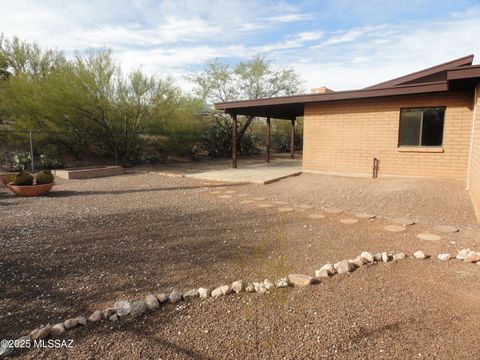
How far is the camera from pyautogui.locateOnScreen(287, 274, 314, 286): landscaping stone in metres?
2.83

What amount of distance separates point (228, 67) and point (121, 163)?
35.1ft

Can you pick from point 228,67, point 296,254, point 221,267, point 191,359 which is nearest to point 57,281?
point 221,267

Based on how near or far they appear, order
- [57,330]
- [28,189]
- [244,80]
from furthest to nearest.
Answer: [244,80]
[28,189]
[57,330]

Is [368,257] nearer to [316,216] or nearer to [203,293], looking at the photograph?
[203,293]

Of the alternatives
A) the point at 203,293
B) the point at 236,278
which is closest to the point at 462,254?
the point at 236,278

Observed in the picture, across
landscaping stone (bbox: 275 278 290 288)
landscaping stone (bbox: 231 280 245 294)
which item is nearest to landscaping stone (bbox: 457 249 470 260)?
landscaping stone (bbox: 275 278 290 288)

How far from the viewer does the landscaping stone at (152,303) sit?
2.47 m

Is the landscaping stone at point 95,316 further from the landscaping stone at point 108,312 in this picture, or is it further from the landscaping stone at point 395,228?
the landscaping stone at point 395,228

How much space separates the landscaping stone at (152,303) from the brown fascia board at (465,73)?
263 inches

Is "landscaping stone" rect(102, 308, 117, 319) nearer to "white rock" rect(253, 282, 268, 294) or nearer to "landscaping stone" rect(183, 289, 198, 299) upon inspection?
"landscaping stone" rect(183, 289, 198, 299)

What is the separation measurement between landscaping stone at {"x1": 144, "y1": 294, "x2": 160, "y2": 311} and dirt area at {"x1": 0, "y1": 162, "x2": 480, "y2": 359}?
0.25 ft

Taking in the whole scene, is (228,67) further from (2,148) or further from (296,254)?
(296,254)

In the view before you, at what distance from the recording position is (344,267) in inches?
122

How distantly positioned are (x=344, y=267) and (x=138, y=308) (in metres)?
2.00
